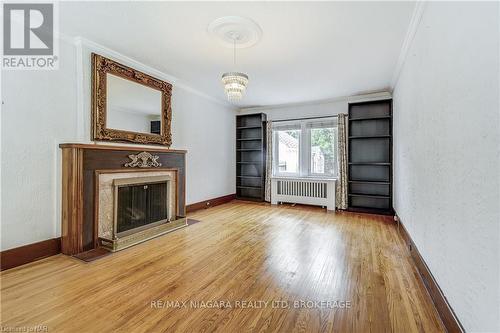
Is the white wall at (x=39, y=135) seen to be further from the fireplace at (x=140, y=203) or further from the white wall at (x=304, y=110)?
the white wall at (x=304, y=110)

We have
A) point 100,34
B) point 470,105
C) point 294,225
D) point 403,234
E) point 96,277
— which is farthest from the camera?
point 294,225

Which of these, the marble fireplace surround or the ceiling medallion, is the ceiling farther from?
the marble fireplace surround

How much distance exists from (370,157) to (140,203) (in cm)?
470

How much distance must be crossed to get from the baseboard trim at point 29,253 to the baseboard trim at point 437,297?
3744mm

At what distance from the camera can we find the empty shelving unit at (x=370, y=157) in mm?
4754

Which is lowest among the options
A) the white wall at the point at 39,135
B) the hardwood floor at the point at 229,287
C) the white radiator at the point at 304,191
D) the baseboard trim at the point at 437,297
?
the hardwood floor at the point at 229,287

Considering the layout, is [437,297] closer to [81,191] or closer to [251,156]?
[81,191]

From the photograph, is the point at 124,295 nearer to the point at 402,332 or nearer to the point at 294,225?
the point at 402,332

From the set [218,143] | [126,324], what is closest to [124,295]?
[126,324]

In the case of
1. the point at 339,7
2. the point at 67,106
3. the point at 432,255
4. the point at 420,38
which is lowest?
the point at 432,255

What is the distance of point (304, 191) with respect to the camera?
5.40m

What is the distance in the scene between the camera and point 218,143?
5.64 metres

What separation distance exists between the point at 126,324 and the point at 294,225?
112 inches
